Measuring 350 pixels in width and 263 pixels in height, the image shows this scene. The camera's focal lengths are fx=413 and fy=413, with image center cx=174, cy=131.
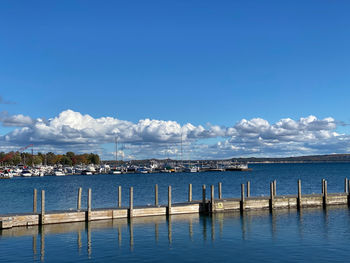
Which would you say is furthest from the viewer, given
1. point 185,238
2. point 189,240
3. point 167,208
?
point 167,208

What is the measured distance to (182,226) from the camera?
38.6 meters

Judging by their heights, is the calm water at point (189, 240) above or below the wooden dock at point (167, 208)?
below

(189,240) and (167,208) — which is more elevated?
(167,208)

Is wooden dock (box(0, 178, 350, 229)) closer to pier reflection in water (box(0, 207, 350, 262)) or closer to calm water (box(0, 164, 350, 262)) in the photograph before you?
pier reflection in water (box(0, 207, 350, 262))

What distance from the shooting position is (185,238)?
34094mm

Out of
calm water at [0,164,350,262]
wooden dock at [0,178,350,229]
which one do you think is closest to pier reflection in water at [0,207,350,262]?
calm water at [0,164,350,262]

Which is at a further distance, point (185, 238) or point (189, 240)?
point (185, 238)

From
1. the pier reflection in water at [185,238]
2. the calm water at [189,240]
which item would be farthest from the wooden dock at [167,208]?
the calm water at [189,240]

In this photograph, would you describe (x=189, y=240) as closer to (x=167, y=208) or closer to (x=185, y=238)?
(x=185, y=238)

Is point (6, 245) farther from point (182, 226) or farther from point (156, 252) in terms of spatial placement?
point (182, 226)

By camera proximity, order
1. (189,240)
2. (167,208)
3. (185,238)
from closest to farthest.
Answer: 1. (189,240)
2. (185,238)
3. (167,208)

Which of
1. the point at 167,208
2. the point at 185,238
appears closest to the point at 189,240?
the point at 185,238

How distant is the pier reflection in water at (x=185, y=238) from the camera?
28.8 meters

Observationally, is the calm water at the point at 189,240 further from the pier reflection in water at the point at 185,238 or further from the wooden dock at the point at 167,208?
the wooden dock at the point at 167,208
